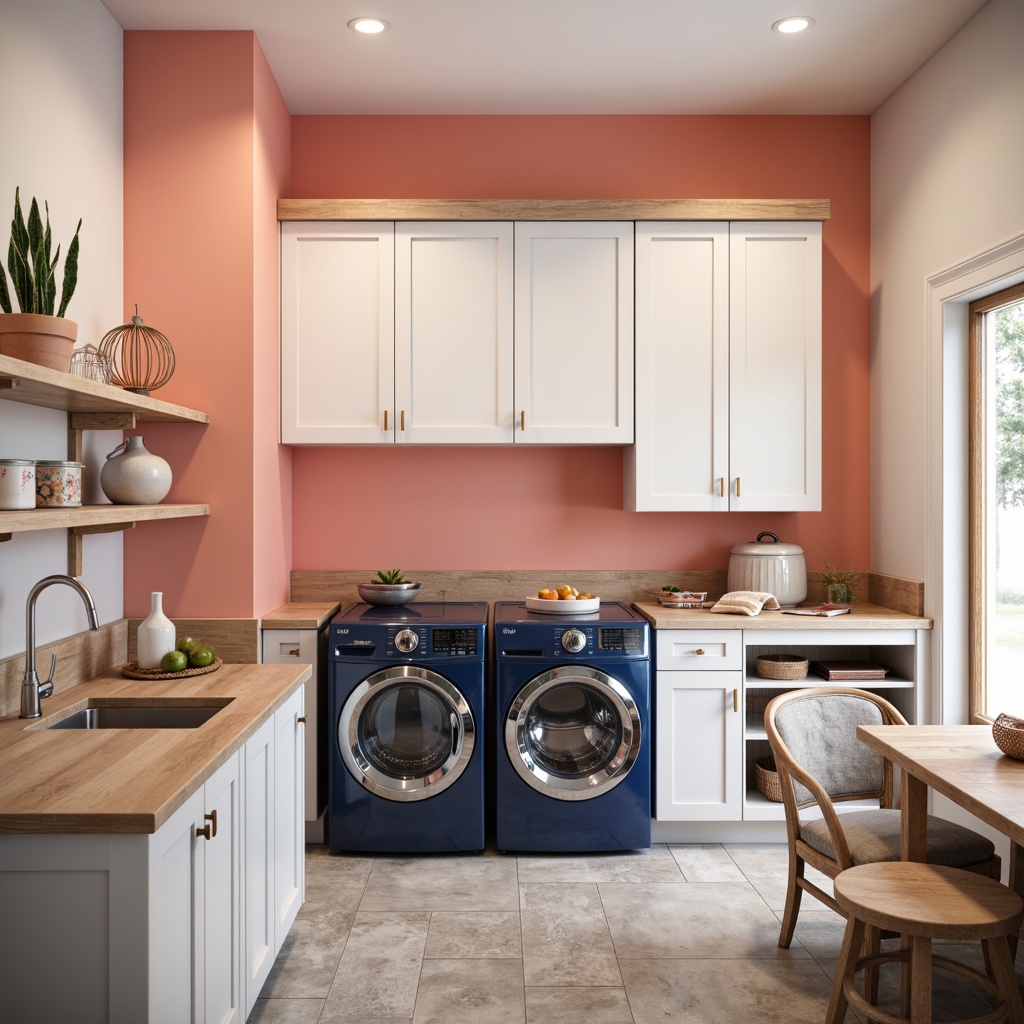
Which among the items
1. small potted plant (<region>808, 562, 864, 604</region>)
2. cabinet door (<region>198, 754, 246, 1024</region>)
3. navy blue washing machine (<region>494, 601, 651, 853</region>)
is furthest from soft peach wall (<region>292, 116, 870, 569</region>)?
cabinet door (<region>198, 754, 246, 1024</region>)

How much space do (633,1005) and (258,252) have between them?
2.72m

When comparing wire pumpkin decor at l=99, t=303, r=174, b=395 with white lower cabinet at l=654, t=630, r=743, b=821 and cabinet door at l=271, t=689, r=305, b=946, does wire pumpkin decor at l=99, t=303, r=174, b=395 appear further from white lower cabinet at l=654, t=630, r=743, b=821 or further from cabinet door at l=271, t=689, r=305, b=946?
white lower cabinet at l=654, t=630, r=743, b=821

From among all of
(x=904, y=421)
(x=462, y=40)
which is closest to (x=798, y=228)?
(x=904, y=421)

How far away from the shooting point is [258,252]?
10.5ft

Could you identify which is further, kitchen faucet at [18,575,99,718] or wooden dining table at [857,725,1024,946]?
kitchen faucet at [18,575,99,718]

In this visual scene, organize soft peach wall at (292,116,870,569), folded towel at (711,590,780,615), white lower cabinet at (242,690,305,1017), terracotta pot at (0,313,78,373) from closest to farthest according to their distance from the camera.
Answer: terracotta pot at (0,313,78,373)
white lower cabinet at (242,690,305,1017)
folded towel at (711,590,780,615)
soft peach wall at (292,116,870,569)

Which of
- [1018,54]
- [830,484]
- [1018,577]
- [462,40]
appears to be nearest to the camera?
[1018,54]

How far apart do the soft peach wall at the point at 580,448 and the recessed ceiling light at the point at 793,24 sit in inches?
29.0

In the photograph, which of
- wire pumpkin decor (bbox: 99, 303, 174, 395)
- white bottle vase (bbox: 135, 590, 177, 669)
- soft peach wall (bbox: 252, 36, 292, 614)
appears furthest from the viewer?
soft peach wall (bbox: 252, 36, 292, 614)

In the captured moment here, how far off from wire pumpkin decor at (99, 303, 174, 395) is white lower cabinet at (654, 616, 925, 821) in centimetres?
203

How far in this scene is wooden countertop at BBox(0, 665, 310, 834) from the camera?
1.49m

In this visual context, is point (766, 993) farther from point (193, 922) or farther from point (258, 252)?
point (258, 252)

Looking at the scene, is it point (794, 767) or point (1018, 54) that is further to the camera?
point (1018, 54)

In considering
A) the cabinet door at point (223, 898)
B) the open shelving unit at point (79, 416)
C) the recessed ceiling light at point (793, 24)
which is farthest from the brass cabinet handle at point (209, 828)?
the recessed ceiling light at point (793, 24)
